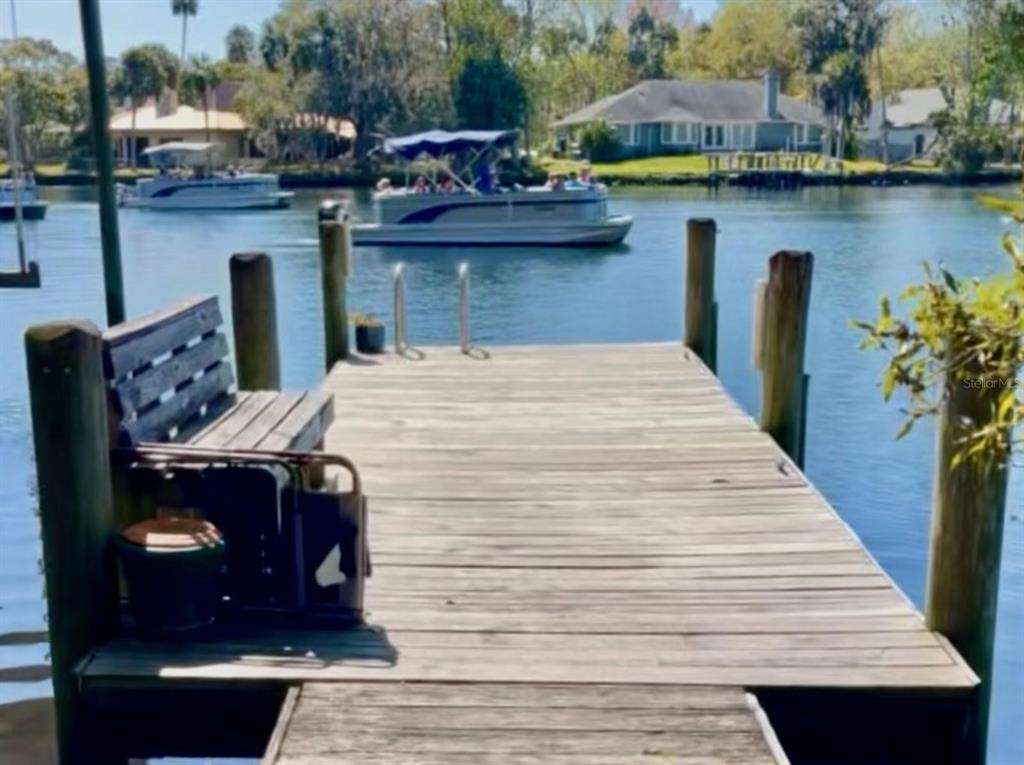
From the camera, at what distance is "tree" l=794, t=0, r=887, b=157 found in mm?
71625

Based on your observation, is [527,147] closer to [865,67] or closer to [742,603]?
[865,67]

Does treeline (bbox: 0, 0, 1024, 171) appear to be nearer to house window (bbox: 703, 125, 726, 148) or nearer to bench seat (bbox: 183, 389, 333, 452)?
house window (bbox: 703, 125, 726, 148)

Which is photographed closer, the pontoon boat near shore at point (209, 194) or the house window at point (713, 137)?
the pontoon boat near shore at point (209, 194)

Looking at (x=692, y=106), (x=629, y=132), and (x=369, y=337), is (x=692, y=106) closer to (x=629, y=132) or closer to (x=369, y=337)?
(x=629, y=132)

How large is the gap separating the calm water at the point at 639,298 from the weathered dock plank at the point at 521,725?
4.70 ft

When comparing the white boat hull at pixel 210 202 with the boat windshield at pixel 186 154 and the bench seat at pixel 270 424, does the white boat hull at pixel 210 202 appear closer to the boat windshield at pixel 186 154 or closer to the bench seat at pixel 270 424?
the boat windshield at pixel 186 154

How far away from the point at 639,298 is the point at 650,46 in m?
69.1

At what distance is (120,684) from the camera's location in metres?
4.13

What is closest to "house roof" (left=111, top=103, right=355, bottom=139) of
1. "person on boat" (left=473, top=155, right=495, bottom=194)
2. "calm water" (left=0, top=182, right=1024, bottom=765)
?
"calm water" (left=0, top=182, right=1024, bottom=765)

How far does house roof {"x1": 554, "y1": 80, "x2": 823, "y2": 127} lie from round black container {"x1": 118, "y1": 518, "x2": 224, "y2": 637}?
6716 cm

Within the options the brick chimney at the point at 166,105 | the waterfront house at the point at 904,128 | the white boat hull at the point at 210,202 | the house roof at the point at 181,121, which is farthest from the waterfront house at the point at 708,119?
the white boat hull at the point at 210,202

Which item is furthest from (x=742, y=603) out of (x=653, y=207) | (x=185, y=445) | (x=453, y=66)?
(x=453, y=66)

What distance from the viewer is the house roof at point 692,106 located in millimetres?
70625

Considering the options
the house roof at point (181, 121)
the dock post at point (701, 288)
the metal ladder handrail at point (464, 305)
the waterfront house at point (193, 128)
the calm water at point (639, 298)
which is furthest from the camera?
the house roof at point (181, 121)
